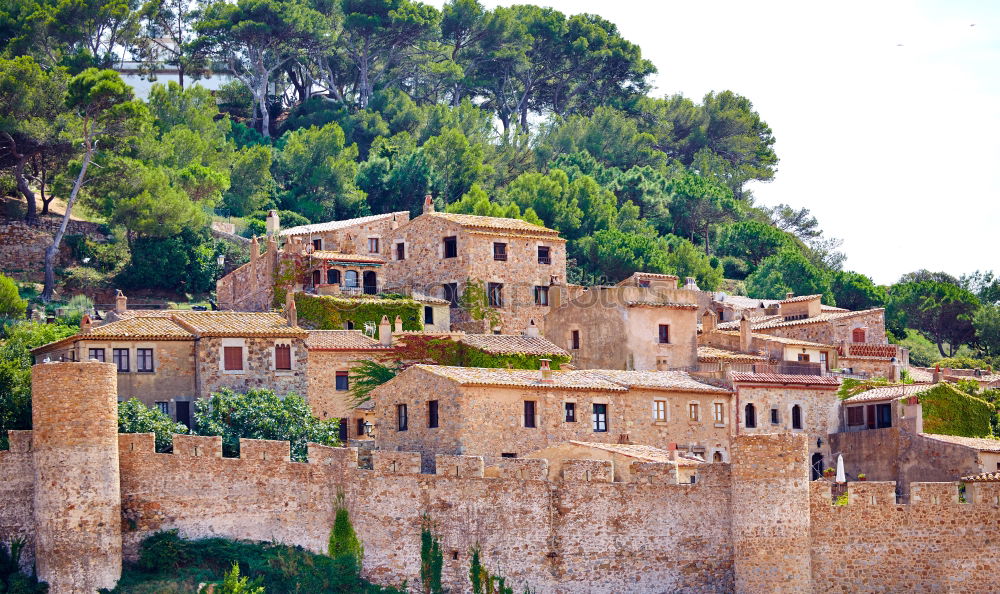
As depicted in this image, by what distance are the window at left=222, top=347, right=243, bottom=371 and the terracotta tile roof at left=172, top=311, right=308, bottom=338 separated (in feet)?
1.49

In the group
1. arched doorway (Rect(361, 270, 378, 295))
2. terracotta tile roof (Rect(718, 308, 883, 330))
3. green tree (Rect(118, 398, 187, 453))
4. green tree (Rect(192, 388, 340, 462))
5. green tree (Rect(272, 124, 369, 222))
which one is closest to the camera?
green tree (Rect(118, 398, 187, 453))

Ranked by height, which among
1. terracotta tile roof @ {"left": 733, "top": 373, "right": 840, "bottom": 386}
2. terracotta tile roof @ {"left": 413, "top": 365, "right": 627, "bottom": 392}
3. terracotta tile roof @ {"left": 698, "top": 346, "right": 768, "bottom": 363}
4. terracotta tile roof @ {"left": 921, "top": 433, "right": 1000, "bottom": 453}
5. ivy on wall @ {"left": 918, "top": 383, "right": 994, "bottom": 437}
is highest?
terracotta tile roof @ {"left": 698, "top": 346, "right": 768, "bottom": 363}

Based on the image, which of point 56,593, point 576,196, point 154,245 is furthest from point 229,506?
point 576,196

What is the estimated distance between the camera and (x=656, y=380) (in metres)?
51.5

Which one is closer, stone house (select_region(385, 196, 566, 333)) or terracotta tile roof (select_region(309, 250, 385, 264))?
terracotta tile roof (select_region(309, 250, 385, 264))

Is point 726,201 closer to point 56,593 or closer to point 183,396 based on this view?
point 183,396

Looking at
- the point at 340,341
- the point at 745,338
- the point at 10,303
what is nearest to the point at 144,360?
the point at 340,341

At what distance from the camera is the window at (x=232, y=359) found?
5069cm

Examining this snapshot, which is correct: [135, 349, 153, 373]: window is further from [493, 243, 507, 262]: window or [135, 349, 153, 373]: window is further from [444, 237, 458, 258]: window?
[493, 243, 507, 262]: window

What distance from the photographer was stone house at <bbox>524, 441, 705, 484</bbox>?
43875mm

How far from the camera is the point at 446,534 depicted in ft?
136

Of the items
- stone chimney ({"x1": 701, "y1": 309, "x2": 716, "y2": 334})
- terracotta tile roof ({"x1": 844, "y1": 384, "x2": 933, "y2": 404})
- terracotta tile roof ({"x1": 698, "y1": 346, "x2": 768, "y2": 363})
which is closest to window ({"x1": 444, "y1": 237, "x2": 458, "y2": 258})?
stone chimney ({"x1": 701, "y1": 309, "x2": 716, "y2": 334})

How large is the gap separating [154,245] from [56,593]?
3165 centimetres

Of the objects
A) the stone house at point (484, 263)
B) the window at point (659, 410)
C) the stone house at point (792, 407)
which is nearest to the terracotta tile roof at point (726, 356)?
the stone house at point (792, 407)
